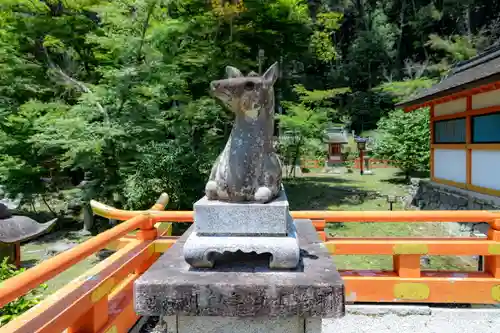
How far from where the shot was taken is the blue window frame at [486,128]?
8633 mm

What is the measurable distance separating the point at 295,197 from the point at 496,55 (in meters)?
8.68

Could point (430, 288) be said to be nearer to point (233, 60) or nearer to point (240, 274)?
point (240, 274)

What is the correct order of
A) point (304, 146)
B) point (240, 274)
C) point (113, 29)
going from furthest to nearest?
point (304, 146) → point (113, 29) → point (240, 274)

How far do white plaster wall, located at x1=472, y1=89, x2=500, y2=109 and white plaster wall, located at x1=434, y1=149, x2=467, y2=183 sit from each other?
1501mm

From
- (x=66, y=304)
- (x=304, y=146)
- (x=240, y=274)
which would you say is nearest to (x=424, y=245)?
(x=240, y=274)

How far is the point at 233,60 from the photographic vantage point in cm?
1192

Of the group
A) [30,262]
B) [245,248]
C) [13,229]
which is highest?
[245,248]

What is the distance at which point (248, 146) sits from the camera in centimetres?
248

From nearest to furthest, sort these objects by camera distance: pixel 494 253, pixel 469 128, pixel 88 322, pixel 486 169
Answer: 1. pixel 88 322
2. pixel 494 253
3. pixel 486 169
4. pixel 469 128

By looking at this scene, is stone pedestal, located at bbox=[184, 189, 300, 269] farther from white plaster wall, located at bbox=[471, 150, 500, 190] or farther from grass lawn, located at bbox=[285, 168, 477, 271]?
white plaster wall, located at bbox=[471, 150, 500, 190]

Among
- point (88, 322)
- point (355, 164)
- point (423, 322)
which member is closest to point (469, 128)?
point (423, 322)

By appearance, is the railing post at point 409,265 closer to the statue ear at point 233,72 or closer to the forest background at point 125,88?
the statue ear at point 233,72

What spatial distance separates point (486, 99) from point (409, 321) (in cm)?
750

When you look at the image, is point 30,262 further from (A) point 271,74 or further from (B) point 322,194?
(B) point 322,194
